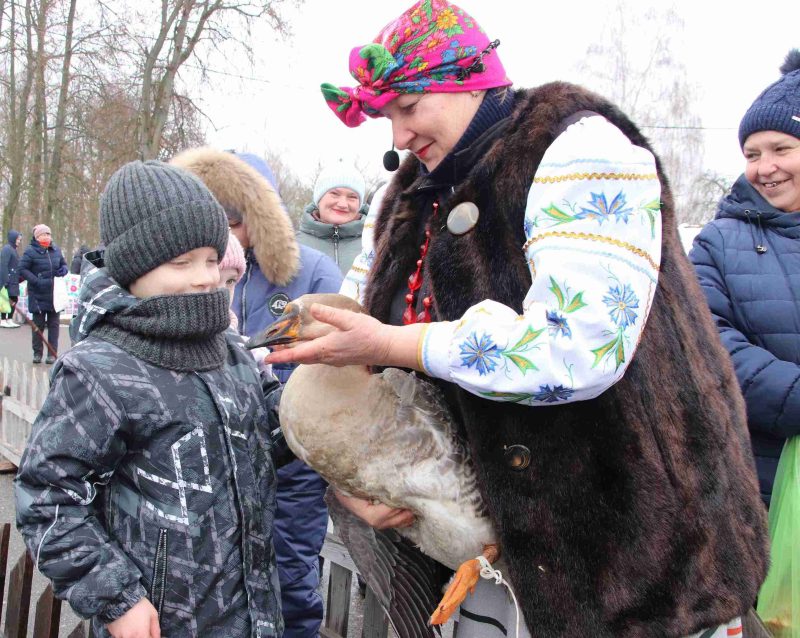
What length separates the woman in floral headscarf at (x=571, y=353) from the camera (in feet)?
5.00

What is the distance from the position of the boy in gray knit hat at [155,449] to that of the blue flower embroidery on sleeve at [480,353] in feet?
2.85

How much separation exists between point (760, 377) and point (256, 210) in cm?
220

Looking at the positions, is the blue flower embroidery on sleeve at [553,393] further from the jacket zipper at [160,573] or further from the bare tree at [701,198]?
the bare tree at [701,198]

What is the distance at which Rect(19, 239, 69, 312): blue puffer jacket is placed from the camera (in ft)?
39.5

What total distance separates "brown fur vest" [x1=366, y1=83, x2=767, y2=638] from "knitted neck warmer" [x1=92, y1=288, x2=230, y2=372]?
28.3 inches

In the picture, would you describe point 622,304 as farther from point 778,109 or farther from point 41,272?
point 41,272

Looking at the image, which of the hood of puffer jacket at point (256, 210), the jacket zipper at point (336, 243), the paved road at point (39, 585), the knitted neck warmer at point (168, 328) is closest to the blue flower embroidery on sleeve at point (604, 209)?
the knitted neck warmer at point (168, 328)

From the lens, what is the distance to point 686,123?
21172 millimetres

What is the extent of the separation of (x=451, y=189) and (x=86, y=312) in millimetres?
1095

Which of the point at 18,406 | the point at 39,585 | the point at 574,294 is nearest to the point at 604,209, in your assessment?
the point at 574,294

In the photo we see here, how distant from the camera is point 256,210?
3.34 m

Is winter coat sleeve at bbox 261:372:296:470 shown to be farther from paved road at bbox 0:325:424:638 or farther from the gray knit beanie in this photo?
paved road at bbox 0:325:424:638

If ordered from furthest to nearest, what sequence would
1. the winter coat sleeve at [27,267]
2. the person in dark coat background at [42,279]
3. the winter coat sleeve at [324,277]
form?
the winter coat sleeve at [27,267]
the person in dark coat background at [42,279]
the winter coat sleeve at [324,277]

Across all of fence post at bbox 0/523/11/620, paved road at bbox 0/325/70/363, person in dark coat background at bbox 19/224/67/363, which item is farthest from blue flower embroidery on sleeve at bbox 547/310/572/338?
person in dark coat background at bbox 19/224/67/363
